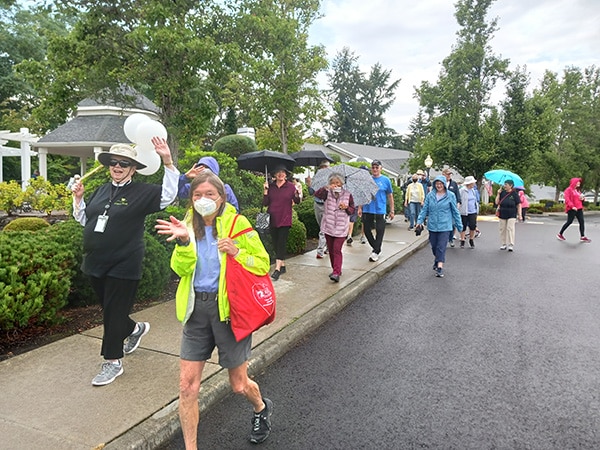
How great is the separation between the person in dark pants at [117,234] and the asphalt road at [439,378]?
998mm

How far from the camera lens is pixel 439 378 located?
3732 millimetres

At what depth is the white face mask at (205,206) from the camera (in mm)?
2490

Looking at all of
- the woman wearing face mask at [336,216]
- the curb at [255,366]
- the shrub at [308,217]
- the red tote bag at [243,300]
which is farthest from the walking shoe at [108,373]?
the shrub at [308,217]

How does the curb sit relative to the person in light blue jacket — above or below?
below

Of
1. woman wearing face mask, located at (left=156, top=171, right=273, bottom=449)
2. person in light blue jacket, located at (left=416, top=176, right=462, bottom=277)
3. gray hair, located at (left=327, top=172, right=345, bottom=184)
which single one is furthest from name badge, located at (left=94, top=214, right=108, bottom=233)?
person in light blue jacket, located at (left=416, top=176, right=462, bottom=277)

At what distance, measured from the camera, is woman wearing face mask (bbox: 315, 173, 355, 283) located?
6602 mm

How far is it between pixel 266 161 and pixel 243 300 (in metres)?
5.28

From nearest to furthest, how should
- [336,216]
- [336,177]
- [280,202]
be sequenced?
[336,216]
[336,177]
[280,202]

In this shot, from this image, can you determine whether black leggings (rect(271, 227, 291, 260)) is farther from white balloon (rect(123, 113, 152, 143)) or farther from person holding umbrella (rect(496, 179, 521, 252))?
person holding umbrella (rect(496, 179, 521, 252))

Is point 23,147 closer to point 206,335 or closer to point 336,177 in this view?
point 336,177

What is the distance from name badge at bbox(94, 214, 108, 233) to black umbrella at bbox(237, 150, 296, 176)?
13.9 ft

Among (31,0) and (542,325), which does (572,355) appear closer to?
(542,325)

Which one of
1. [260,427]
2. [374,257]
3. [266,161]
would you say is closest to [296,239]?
[374,257]

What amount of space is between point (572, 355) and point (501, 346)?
0.65 meters
